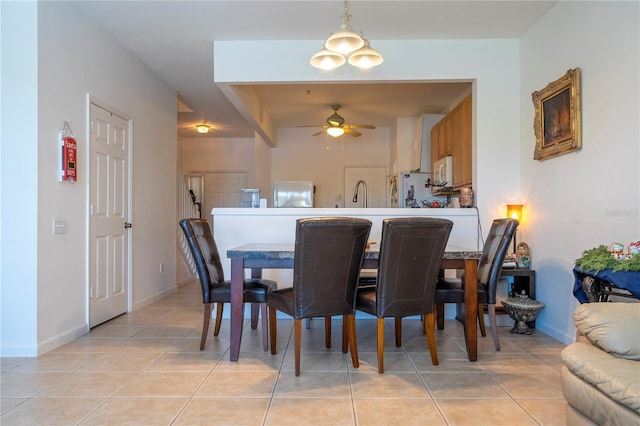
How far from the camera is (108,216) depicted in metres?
3.76

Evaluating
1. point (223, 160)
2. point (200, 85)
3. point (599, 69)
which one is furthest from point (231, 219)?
point (223, 160)

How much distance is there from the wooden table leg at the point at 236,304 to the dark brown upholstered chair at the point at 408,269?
87 centimetres

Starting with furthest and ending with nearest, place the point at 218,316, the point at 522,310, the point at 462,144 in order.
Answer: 1. the point at 462,144
2. the point at 522,310
3. the point at 218,316

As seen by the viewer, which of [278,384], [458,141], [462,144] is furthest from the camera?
[458,141]

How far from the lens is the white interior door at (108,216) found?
3.51 meters

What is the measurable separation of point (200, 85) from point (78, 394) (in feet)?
13.2

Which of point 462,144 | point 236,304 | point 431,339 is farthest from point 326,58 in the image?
point 462,144

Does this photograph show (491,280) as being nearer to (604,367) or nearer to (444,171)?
(604,367)

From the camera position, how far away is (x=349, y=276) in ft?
8.13

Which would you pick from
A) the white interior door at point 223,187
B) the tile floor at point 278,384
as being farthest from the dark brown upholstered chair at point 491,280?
the white interior door at point 223,187

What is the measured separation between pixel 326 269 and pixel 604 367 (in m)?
1.41

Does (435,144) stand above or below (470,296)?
above

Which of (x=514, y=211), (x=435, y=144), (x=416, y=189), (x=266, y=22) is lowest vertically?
(x=514, y=211)

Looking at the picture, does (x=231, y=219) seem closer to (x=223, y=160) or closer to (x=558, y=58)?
(x=558, y=58)
